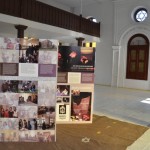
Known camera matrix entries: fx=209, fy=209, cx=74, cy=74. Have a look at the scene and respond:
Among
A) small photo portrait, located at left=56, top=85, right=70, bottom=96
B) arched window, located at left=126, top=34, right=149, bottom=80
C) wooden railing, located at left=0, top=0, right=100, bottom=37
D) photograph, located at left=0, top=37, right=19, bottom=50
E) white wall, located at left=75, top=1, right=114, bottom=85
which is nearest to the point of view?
photograph, located at left=0, top=37, right=19, bottom=50

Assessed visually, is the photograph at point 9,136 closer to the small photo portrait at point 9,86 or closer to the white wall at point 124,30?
the small photo portrait at point 9,86

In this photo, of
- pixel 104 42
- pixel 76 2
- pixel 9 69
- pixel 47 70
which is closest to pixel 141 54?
pixel 104 42

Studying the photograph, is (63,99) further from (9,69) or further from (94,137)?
(9,69)

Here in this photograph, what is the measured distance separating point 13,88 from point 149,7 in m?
11.7

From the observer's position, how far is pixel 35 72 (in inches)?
152

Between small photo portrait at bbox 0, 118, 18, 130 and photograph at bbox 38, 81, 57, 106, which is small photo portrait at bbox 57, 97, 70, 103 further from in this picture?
small photo portrait at bbox 0, 118, 18, 130

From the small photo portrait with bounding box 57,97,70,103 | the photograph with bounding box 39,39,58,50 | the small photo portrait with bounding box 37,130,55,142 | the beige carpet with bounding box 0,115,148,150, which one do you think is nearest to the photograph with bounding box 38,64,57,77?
the photograph with bounding box 39,39,58,50

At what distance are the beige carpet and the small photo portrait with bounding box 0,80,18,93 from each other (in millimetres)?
1043

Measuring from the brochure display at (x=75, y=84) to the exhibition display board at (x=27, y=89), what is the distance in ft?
4.18

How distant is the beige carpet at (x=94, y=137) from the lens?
13.1 ft

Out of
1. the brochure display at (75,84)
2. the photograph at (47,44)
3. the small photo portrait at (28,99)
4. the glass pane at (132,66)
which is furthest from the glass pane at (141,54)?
the small photo portrait at (28,99)

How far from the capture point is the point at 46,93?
12.9 ft

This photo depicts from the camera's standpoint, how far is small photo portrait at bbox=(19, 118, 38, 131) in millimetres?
3930

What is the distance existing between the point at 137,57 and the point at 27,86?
11.0 m
